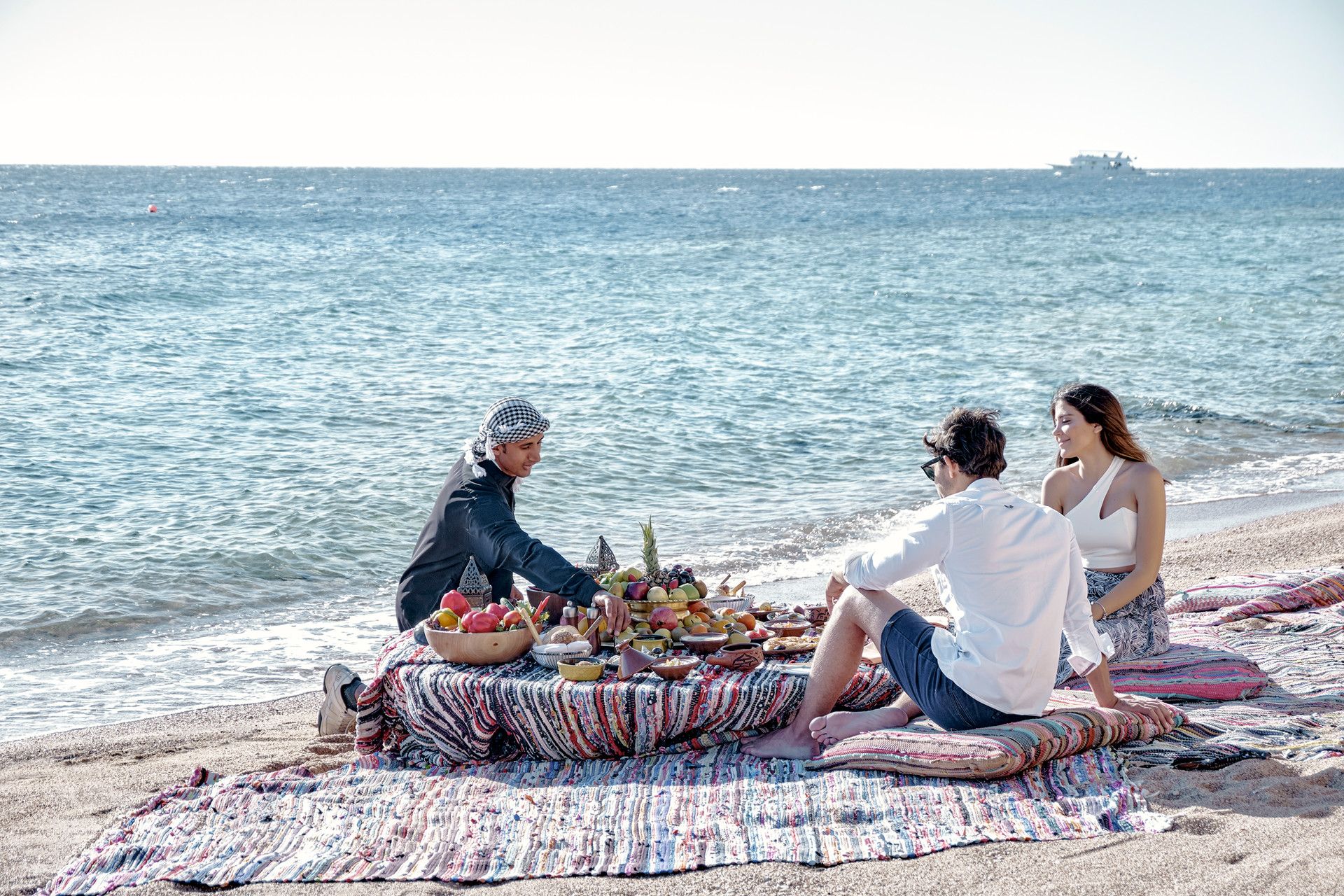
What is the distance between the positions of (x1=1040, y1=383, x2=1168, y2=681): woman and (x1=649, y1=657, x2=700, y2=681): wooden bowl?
1.76m

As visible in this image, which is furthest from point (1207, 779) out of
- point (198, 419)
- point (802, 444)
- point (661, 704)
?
point (198, 419)

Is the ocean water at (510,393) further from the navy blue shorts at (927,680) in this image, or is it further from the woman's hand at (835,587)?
the navy blue shorts at (927,680)

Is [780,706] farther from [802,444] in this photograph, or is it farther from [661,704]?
[802,444]

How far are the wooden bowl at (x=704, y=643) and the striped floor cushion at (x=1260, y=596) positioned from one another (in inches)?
118

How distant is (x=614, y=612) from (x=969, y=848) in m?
1.67

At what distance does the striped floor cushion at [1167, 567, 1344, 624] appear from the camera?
6051mm

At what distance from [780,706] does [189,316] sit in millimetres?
21646

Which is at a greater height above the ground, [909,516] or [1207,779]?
[1207,779]

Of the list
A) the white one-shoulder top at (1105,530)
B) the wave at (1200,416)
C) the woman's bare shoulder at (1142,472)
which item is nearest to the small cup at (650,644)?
the white one-shoulder top at (1105,530)

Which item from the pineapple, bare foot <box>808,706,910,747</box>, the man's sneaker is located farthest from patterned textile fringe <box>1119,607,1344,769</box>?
the man's sneaker

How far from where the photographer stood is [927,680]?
4164mm

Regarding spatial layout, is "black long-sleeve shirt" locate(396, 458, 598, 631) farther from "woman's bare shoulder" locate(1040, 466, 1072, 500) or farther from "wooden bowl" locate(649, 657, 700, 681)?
"woman's bare shoulder" locate(1040, 466, 1072, 500)

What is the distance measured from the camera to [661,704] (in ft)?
14.3

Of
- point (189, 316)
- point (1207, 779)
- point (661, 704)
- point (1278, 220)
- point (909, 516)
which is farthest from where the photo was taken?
point (1278, 220)
